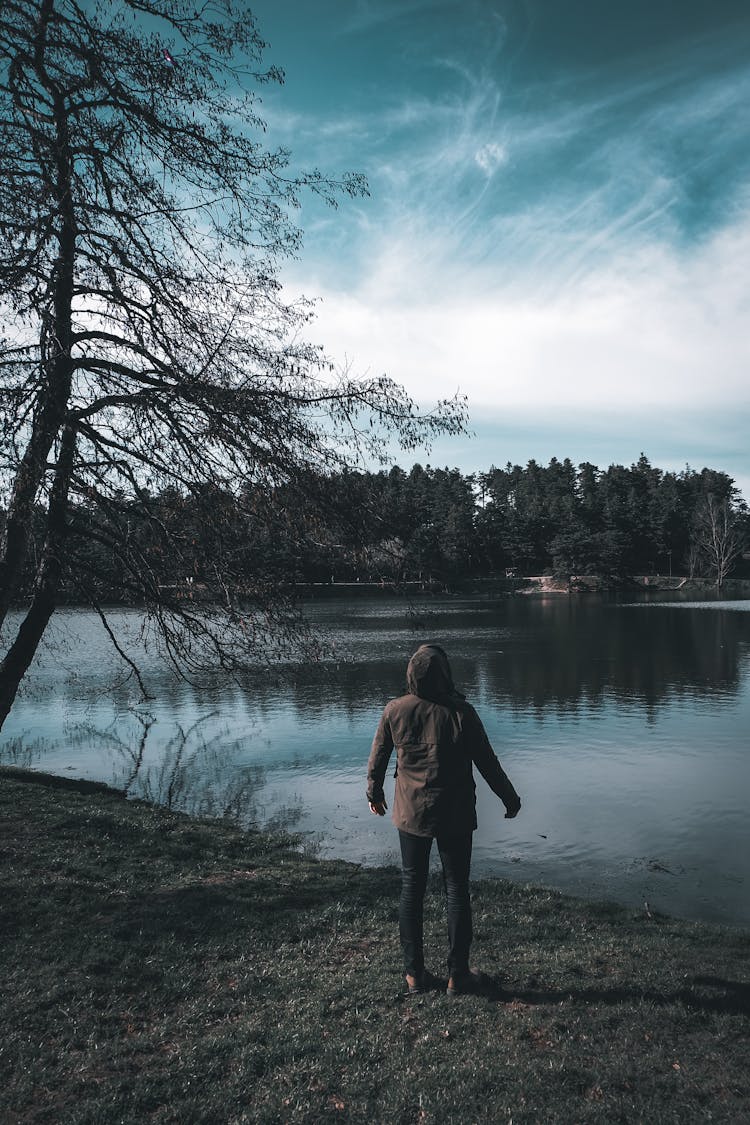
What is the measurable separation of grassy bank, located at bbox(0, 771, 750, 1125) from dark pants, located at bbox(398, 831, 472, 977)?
0.26 metres

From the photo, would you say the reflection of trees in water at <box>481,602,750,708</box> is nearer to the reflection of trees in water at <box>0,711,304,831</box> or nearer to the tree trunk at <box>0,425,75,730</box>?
the reflection of trees in water at <box>0,711,304,831</box>

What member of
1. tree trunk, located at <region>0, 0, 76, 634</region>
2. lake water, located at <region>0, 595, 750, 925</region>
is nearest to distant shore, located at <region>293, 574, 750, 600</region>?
lake water, located at <region>0, 595, 750, 925</region>

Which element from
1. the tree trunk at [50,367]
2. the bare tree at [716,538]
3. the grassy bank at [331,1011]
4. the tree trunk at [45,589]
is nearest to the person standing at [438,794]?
the grassy bank at [331,1011]

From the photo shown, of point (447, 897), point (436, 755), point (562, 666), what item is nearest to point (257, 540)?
point (436, 755)

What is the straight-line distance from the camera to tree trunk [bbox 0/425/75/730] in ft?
22.8

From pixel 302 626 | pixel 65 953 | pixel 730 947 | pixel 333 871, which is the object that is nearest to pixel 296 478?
pixel 302 626

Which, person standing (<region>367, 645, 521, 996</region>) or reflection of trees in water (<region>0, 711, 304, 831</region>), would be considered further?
reflection of trees in water (<region>0, 711, 304, 831</region>)

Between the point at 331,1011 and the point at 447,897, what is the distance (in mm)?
1062

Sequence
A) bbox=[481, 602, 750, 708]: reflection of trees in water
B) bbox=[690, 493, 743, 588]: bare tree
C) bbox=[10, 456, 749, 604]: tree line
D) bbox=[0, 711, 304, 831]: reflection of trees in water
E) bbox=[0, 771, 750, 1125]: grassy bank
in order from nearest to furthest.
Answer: bbox=[0, 771, 750, 1125]: grassy bank
bbox=[10, 456, 749, 604]: tree line
bbox=[0, 711, 304, 831]: reflection of trees in water
bbox=[481, 602, 750, 708]: reflection of trees in water
bbox=[690, 493, 743, 588]: bare tree

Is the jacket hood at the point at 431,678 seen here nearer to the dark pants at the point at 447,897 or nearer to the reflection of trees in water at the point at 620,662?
the dark pants at the point at 447,897

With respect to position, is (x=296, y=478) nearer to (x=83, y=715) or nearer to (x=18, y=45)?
(x=18, y=45)

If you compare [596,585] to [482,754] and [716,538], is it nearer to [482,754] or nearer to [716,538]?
[716,538]

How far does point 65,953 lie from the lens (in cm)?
573

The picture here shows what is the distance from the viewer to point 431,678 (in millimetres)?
5328
